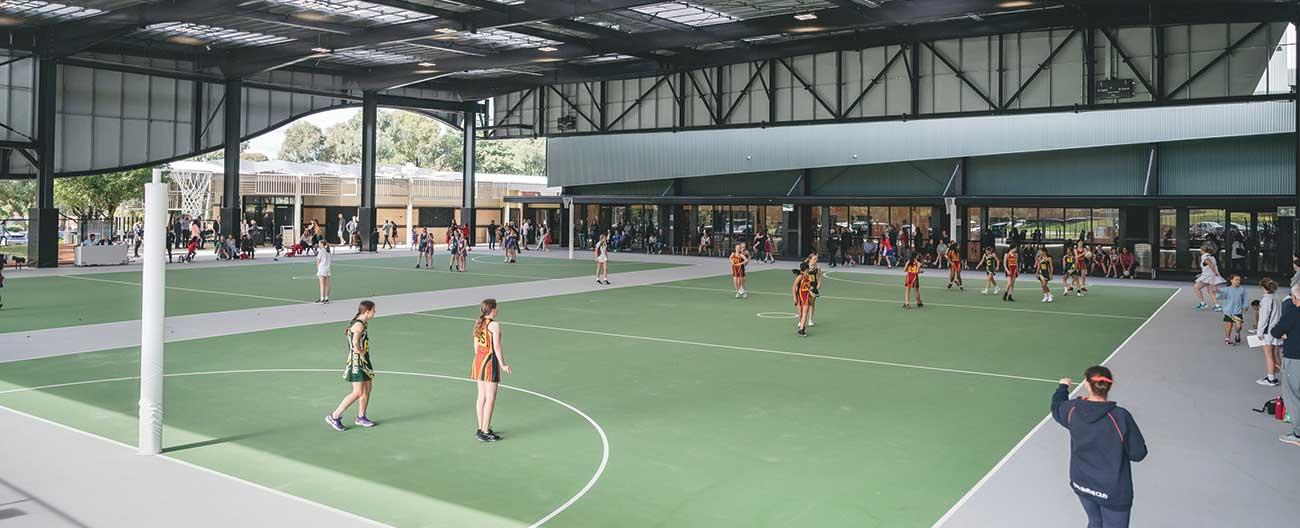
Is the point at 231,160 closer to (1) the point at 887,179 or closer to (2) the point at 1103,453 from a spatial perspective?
(1) the point at 887,179

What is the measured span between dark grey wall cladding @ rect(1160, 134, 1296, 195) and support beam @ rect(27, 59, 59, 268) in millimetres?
43817

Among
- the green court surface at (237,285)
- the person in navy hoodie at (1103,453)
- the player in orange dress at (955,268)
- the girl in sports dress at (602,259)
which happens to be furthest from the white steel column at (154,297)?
the player in orange dress at (955,268)

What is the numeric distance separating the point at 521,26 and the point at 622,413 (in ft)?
78.9

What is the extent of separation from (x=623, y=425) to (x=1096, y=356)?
34.8 ft

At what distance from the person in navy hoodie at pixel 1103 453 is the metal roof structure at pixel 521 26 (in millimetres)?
22647

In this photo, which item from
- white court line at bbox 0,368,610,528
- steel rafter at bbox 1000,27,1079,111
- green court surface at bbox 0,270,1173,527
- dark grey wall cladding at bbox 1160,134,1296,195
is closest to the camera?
white court line at bbox 0,368,610,528

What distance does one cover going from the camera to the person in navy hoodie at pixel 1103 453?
22.4 ft

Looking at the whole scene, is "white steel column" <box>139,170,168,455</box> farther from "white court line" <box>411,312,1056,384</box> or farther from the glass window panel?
the glass window panel

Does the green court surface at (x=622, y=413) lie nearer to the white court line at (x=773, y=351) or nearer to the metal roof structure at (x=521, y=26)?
the white court line at (x=773, y=351)

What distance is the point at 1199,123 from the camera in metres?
37.5

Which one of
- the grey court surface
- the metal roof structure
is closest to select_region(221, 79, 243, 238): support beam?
the metal roof structure

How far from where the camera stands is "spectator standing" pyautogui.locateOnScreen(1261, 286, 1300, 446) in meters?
11.2

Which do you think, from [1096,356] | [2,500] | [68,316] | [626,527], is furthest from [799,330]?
[68,316]

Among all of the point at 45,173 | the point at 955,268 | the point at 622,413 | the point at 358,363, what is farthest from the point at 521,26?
Answer: the point at 358,363
